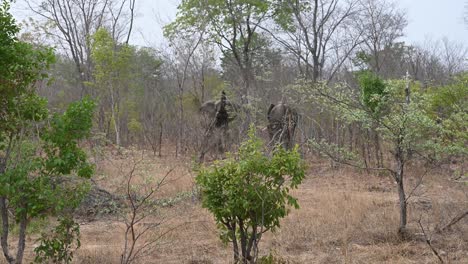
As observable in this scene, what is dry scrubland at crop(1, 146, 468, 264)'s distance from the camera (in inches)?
247

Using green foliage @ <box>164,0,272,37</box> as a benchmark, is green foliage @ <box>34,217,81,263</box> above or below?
below

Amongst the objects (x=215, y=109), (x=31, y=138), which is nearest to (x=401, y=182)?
(x=31, y=138)

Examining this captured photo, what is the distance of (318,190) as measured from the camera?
1245 centimetres

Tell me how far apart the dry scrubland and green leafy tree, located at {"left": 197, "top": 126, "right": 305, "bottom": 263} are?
886mm

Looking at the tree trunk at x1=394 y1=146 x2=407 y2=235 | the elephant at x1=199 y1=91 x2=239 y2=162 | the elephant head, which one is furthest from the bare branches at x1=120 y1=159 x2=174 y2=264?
the elephant at x1=199 y1=91 x2=239 y2=162

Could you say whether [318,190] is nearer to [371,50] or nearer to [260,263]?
[260,263]

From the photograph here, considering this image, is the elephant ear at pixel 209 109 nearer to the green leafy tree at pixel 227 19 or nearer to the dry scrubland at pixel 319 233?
the green leafy tree at pixel 227 19

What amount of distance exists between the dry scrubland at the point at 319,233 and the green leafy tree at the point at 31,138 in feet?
3.34

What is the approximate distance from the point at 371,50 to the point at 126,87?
1313 centimetres

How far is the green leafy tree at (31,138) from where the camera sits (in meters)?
4.57

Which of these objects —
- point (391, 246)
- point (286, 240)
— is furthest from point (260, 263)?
point (391, 246)

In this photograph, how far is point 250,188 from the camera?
5016 millimetres

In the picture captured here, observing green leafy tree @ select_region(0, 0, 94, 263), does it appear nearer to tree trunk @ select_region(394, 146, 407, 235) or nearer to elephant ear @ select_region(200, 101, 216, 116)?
tree trunk @ select_region(394, 146, 407, 235)

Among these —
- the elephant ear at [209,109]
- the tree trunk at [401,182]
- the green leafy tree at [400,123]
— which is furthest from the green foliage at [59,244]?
the elephant ear at [209,109]
